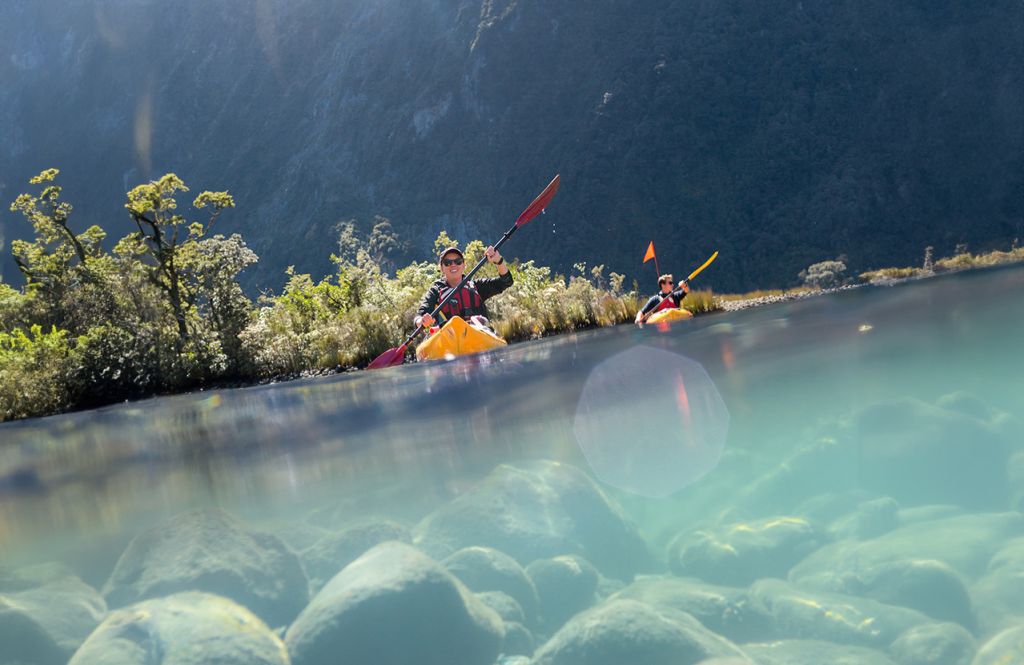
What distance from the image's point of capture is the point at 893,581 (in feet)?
15.2

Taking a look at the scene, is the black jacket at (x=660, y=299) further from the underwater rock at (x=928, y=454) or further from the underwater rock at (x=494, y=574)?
the underwater rock at (x=494, y=574)

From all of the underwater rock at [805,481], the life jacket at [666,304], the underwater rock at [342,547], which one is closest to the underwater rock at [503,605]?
the underwater rock at [342,547]

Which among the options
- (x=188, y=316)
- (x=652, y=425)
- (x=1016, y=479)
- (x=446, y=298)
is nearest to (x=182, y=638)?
(x=652, y=425)

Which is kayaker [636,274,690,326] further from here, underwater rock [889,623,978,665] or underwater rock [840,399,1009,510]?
underwater rock [889,623,978,665]

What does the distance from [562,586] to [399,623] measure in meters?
1.26

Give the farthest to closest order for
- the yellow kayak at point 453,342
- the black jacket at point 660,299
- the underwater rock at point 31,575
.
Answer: the black jacket at point 660,299, the yellow kayak at point 453,342, the underwater rock at point 31,575

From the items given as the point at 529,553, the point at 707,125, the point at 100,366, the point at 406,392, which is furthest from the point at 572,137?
the point at 529,553

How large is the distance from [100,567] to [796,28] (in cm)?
6959

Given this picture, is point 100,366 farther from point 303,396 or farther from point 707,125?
point 707,125

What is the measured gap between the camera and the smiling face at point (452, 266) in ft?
48.1

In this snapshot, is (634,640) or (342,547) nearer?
(634,640)

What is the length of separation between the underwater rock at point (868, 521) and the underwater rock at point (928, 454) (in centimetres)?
12

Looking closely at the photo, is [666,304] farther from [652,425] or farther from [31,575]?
[31,575]

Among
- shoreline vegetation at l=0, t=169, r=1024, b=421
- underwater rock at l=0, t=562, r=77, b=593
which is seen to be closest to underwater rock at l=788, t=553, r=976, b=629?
underwater rock at l=0, t=562, r=77, b=593
